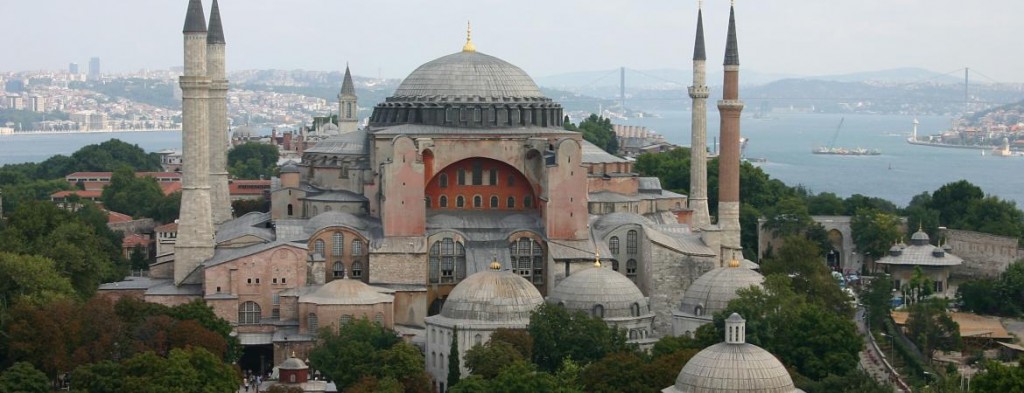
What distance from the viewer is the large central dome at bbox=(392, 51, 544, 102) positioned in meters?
51.4

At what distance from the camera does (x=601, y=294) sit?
44312 millimetres

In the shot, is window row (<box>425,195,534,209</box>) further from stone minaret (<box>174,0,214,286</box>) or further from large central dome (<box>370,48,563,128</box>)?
stone minaret (<box>174,0,214,286</box>)

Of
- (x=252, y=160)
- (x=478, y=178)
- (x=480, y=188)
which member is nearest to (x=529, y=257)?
(x=480, y=188)

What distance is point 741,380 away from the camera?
3438 centimetres

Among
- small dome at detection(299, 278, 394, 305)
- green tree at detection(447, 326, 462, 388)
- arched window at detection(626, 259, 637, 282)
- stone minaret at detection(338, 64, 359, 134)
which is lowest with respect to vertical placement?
green tree at detection(447, 326, 462, 388)

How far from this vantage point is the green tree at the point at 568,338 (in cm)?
4159

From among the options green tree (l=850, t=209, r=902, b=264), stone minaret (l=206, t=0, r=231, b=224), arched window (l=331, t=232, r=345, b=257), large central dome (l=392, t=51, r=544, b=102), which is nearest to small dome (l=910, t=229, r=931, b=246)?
green tree (l=850, t=209, r=902, b=264)

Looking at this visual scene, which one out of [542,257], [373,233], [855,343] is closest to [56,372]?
[373,233]

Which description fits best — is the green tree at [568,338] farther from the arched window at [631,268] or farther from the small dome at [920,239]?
the small dome at [920,239]

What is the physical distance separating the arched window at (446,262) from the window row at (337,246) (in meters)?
1.72

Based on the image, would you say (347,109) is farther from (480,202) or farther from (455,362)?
(455,362)

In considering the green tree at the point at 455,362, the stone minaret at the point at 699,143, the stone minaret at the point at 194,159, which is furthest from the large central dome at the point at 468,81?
the green tree at the point at 455,362

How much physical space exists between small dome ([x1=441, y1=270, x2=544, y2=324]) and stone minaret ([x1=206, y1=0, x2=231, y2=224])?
1343 cm

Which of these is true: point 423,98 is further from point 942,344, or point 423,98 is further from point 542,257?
point 942,344
